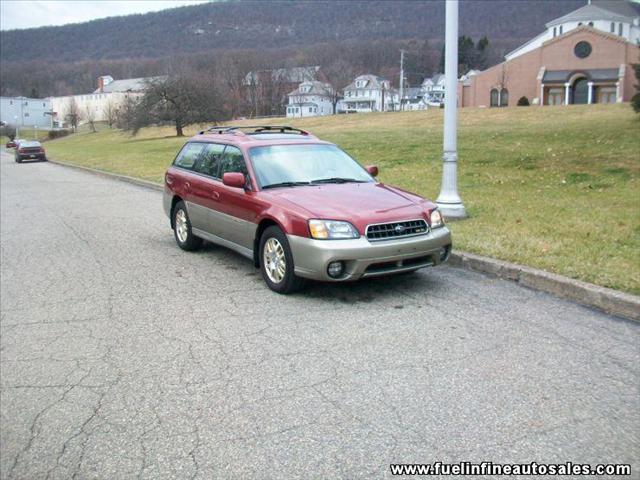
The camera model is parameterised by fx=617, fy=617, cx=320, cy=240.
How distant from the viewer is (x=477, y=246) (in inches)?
303

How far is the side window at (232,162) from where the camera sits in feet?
23.9

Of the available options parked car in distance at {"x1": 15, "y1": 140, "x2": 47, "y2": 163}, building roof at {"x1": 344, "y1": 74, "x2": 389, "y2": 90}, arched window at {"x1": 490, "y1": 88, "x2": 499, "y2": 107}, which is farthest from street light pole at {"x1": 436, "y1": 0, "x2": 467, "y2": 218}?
building roof at {"x1": 344, "y1": 74, "x2": 389, "y2": 90}

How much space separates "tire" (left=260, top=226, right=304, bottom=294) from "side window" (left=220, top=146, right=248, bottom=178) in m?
1.06

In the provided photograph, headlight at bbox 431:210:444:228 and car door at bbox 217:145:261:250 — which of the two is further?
car door at bbox 217:145:261:250

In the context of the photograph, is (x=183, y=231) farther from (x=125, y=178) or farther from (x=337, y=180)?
(x=125, y=178)

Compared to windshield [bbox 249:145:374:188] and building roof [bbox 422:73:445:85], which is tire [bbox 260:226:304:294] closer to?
windshield [bbox 249:145:374:188]

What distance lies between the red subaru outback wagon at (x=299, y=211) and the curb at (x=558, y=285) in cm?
78

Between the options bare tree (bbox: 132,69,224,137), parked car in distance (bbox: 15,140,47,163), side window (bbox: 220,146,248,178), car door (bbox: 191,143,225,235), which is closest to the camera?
side window (bbox: 220,146,248,178)

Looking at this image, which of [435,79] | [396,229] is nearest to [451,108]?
[396,229]

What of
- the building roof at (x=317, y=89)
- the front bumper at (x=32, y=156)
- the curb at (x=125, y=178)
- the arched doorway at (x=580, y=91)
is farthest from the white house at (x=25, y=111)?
the curb at (x=125, y=178)

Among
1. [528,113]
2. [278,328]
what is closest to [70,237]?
[278,328]

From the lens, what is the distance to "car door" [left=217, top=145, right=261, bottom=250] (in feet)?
22.3

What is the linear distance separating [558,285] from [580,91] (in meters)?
67.9

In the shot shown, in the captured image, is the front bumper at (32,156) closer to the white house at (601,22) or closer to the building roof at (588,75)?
the building roof at (588,75)
